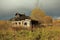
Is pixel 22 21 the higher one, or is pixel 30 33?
pixel 22 21

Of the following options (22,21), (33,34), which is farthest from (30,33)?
(22,21)

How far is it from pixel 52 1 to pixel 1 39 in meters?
0.87

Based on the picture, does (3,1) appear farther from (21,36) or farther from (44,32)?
(44,32)

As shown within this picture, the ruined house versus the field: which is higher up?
the ruined house

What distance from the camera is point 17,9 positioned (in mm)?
2072

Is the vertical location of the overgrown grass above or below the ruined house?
below

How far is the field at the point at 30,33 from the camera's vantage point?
1982 mm

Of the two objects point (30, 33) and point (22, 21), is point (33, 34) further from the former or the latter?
point (22, 21)

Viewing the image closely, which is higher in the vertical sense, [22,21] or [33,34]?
[22,21]

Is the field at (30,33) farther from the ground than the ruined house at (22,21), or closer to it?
closer to it

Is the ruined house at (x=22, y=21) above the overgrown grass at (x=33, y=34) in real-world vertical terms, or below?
above

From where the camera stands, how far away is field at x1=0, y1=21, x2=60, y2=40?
1982 mm

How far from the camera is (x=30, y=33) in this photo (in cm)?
200

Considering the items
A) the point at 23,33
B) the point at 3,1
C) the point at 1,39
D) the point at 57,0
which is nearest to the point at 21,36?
the point at 23,33
